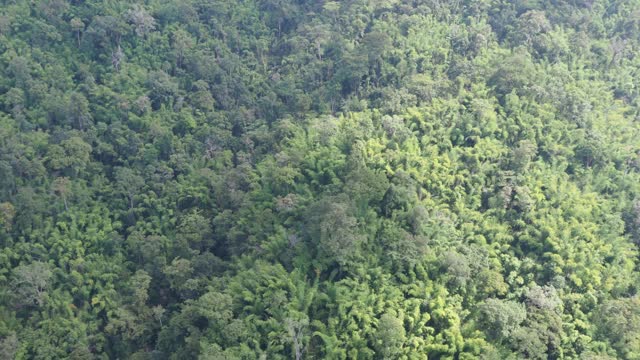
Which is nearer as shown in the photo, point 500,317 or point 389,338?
point 389,338

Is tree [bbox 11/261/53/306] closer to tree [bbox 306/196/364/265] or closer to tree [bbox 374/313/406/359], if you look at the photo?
tree [bbox 306/196/364/265]

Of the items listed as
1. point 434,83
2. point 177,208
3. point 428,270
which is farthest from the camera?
point 434,83

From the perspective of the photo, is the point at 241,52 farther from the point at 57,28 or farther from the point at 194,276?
the point at 194,276

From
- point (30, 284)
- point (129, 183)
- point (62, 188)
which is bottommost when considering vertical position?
point (30, 284)

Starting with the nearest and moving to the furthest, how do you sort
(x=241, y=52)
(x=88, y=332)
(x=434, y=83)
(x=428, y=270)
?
(x=428, y=270) < (x=88, y=332) < (x=434, y=83) < (x=241, y=52)

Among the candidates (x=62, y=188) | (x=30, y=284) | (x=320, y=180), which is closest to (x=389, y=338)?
(x=320, y=180)

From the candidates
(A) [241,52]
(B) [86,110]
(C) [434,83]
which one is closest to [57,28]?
(B) [86,110]

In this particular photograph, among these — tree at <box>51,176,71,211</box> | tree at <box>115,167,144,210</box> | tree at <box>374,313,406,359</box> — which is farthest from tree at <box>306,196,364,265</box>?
tree at <box>51,176,71,211</box>

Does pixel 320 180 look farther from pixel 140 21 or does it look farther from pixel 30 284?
pixel 140 21

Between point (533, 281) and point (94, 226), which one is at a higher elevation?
point (533, 281)

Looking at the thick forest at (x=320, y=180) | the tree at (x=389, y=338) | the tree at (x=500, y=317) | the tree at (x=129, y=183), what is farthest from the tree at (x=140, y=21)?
the tree at (x=500, y=317)
